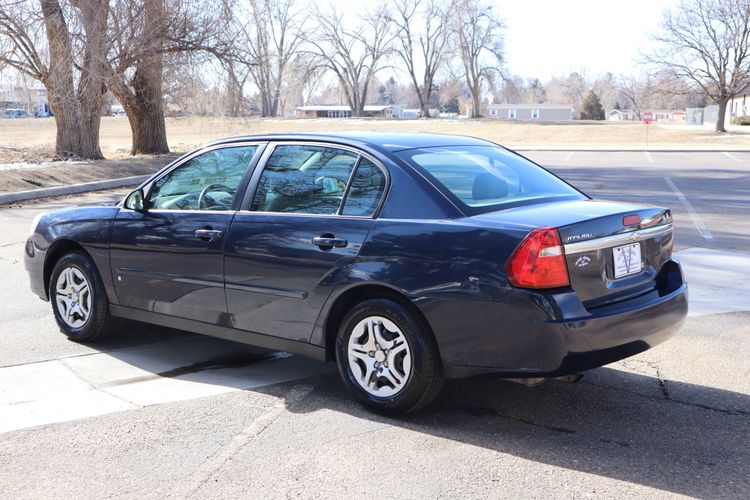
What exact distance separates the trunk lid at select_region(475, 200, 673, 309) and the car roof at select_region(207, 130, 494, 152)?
846 mm

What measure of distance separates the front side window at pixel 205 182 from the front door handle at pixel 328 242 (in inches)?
34.1

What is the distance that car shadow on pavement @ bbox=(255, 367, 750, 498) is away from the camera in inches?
153

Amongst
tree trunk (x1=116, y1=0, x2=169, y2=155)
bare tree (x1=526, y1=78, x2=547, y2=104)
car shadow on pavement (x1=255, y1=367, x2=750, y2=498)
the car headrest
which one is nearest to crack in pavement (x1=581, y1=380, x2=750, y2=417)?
car shadow on pavement (x1=255, y1=367, x2=750, y2=498)

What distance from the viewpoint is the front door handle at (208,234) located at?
17.1 ft

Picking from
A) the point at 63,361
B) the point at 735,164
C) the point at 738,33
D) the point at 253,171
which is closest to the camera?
the point at 253,171

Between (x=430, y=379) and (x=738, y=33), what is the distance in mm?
49672

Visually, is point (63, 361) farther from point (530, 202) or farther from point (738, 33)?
point (738, 33)

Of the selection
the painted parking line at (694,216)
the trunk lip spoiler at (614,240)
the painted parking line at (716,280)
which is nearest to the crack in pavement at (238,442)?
the trunk lip spoiler at (614,240)

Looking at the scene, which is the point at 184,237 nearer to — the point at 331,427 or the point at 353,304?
the point at 353,304

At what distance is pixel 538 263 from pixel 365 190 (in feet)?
3.90

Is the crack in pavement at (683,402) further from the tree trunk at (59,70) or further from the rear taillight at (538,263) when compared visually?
the tree trunk at (59,70)

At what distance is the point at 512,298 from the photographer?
4.07 m

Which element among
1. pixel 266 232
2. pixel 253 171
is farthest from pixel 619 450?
pixel 253 171

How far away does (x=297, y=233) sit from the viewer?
4.85m
